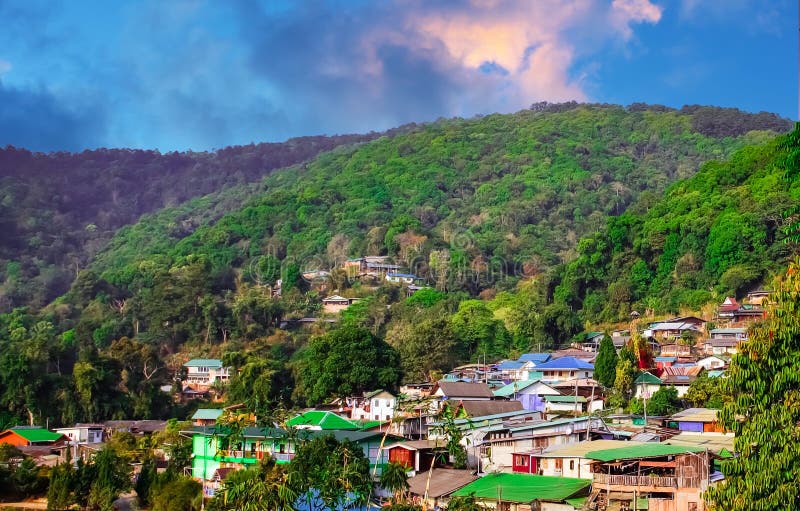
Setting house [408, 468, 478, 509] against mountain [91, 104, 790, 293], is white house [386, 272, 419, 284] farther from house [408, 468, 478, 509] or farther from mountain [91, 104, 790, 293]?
house [408, 468, 478, 509]

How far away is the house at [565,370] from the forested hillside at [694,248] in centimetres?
1351

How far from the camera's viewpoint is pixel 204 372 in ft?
196

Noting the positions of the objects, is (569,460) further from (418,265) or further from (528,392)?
(418,265)

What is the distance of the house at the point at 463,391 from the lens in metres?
40.2

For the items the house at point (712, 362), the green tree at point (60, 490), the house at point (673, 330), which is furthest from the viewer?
the house at point (673, 330)

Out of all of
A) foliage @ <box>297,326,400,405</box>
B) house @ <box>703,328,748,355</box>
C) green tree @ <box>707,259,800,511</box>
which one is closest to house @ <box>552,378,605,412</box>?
house @ <box>703,328,748,355</box>

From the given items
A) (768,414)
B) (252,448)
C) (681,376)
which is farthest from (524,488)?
(681,376)

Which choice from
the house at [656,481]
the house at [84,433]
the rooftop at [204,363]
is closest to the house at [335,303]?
the rooftop at [204,363]

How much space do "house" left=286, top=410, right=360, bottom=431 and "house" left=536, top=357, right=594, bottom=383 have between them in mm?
10884

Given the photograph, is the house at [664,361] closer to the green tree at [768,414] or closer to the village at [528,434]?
the village at [528,434]

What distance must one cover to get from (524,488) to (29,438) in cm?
2487

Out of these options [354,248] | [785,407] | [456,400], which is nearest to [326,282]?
[354,248]

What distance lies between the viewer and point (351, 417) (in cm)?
4300

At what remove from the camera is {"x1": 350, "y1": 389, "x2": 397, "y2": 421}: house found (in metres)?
41.9
